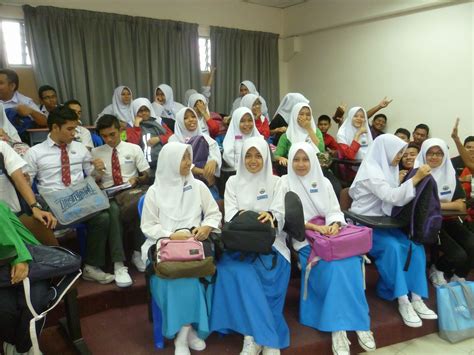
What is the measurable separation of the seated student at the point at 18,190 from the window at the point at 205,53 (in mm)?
3959

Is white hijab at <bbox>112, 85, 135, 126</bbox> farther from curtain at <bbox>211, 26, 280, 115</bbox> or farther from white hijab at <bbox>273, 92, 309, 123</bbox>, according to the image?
white hijab at <bbox>273, 92, 309, 123</bbox>

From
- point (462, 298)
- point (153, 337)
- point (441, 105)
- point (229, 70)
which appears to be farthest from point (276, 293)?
point (229, 70)

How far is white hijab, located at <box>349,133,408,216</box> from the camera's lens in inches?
99.8

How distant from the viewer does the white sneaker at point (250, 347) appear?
6.40 feet

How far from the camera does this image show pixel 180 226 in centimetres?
217

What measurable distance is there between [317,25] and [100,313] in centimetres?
511

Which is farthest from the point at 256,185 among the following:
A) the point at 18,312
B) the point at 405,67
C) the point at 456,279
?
the point at 405,67

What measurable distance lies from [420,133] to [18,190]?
4.01 meters

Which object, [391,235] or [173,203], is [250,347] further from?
[391,235]

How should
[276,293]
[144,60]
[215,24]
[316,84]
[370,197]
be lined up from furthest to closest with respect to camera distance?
1. [316,84]
2. [215,24]
3. [144,60]
4. [370,197]
5. [276,293]

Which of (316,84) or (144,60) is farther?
(316,84)

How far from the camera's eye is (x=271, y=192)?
2340 millimetres

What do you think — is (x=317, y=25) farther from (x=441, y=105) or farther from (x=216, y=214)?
→ (x=216, y=214)

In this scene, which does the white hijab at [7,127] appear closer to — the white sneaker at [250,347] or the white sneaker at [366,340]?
the white sneaker at [250,347]
